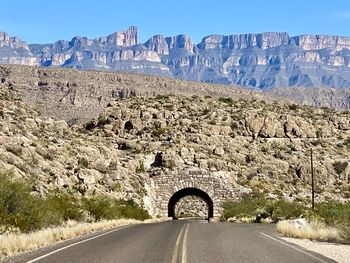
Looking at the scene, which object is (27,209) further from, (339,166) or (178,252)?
(339,166)

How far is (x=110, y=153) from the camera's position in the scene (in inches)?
2245

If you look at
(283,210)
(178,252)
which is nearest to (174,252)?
(178,252)

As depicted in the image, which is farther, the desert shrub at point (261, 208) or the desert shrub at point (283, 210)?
the desert shrub at point (261, 208)

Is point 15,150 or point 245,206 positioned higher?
point 15,150

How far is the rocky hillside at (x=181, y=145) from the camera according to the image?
4569 centimetres

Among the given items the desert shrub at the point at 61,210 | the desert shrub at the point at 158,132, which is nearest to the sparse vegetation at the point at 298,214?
the desert shrub at the point at 61,210

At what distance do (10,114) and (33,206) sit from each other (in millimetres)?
29059

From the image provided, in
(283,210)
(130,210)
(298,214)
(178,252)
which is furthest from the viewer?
(283,210)

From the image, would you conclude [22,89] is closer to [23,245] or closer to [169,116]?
[169,116]

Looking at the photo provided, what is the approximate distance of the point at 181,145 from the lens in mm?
67188

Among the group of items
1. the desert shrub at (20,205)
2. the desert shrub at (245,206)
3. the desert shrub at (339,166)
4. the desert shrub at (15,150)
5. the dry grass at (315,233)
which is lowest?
the desert shrub at (245,206)

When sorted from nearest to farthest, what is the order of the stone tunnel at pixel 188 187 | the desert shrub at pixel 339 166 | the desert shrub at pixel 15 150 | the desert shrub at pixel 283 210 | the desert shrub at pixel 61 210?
1. the desert shrub at pixel 61 210
2. the desert shrub at pixel 15 150
3. the desert shrub at pixel 283 210
4. the stone tunnel at pixel 188 187
5. the desert shrub at pixel 339 166

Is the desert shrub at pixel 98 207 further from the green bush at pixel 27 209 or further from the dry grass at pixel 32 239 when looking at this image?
the dry grass at pixel 32 239

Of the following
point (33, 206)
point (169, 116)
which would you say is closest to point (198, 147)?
point (169, 116)
